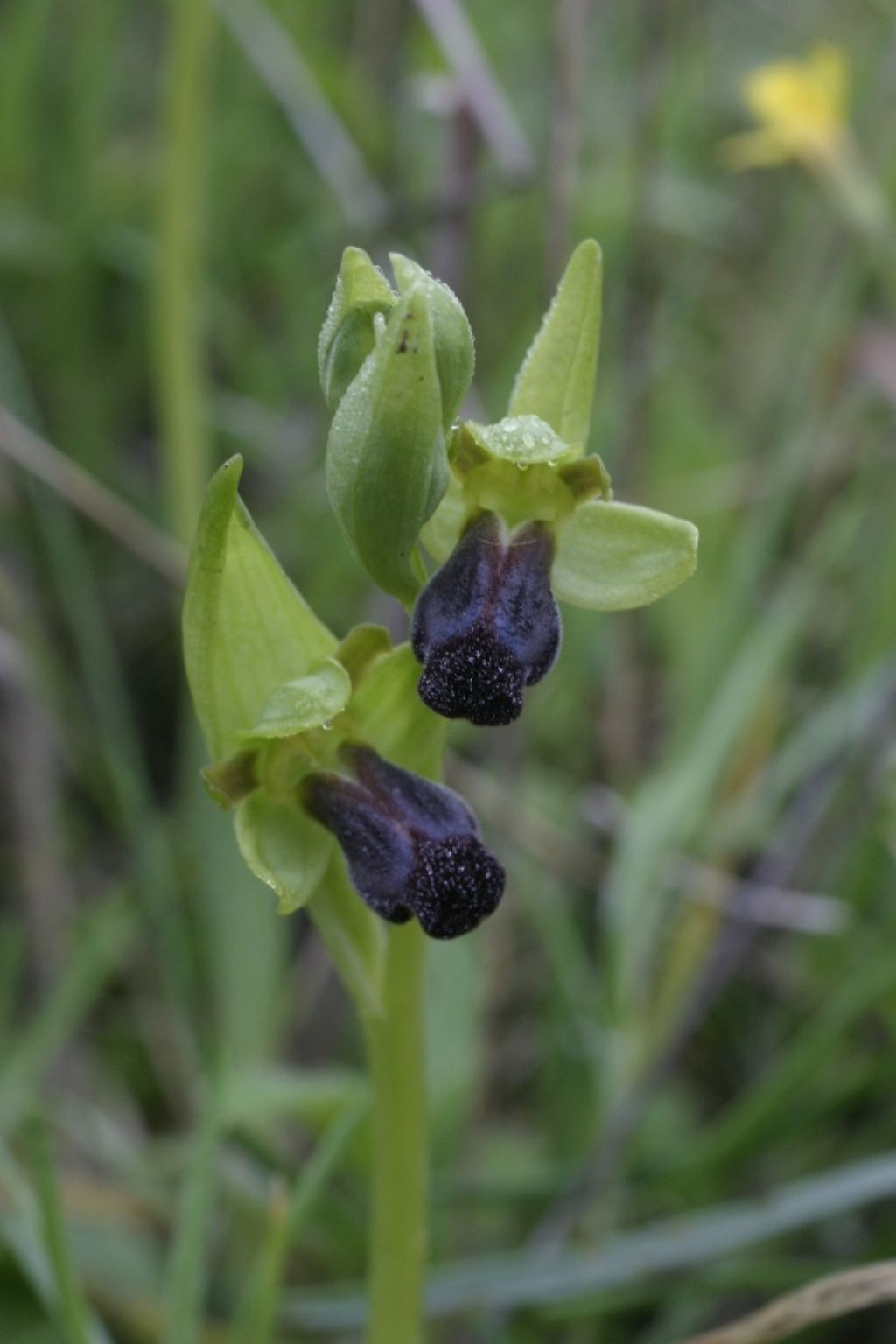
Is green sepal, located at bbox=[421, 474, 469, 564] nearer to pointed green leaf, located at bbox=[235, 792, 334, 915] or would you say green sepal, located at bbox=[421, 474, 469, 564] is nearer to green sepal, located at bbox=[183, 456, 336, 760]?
green sepal, located at bbox=[183, 456, 336, 760]

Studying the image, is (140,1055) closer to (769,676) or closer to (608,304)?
(769,676)

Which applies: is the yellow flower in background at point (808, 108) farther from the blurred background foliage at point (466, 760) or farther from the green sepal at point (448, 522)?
the green sepal at point (448, 522)

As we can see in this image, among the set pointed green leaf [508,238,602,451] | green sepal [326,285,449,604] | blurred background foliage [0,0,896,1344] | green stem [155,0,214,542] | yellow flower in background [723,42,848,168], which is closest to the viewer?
green sepal [326,285,449,604]

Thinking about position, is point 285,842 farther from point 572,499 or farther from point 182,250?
point 182,250

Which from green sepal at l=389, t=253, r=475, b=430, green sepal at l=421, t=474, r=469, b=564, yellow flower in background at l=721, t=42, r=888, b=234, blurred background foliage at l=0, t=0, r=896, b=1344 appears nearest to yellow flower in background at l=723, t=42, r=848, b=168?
yellow flower in background at l=721, t=42, r=888, b=234

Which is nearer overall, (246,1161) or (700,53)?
(246,1161)

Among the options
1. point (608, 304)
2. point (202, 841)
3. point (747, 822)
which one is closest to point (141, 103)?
point (608, 304)
